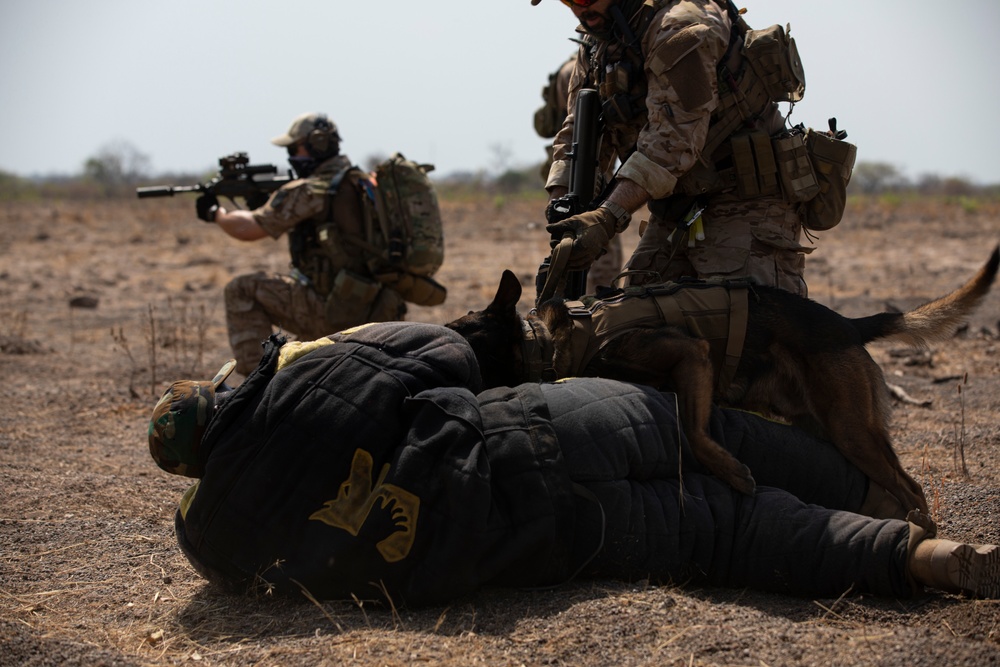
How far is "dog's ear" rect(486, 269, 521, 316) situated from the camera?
3256mm

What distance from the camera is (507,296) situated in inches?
130

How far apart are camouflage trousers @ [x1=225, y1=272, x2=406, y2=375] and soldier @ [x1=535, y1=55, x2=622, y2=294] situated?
56.0 inches

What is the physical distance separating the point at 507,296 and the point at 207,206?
4111mm

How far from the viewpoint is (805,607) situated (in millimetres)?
2711

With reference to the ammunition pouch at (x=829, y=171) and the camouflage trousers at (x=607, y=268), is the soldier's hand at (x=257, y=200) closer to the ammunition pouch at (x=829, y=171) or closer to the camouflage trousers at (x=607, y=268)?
the camouflage trousers at (x=607, y=268)

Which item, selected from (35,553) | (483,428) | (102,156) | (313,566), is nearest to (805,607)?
(483,428)

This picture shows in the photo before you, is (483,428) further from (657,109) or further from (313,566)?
(657,109)

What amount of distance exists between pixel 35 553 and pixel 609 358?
2212mm

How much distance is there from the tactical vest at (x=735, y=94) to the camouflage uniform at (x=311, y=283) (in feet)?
9.53

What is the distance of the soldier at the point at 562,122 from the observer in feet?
20.0

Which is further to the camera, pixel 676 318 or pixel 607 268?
pixel 607 268

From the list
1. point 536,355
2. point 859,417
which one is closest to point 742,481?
point 859,417

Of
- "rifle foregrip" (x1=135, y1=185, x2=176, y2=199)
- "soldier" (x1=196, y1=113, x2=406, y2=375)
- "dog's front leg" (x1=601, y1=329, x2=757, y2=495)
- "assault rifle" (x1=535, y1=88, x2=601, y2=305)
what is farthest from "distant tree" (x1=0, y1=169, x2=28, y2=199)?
"dog's front leg" (x1=601, y1=329, x2=757, y2=495)

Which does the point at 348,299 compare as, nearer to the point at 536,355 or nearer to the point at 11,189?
the point at 536,355
